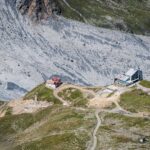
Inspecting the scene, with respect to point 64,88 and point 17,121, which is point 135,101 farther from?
point 17,121

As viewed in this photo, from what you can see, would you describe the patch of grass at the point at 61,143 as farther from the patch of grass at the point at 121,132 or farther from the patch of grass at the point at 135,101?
the patch of grass at the point at 135,101

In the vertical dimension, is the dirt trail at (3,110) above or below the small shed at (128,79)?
below

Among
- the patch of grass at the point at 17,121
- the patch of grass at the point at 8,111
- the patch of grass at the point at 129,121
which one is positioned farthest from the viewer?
the patch of grass at the point at 8,111

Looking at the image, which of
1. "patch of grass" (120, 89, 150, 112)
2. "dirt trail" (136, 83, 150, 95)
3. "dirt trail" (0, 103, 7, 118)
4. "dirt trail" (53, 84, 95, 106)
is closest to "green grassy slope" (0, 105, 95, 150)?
"dirt trail" (53, 84, 95, 106)

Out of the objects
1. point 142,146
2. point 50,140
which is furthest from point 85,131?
point 142,146

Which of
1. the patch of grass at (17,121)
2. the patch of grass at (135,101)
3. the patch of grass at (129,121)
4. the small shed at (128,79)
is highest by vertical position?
the small shed at (128,79)

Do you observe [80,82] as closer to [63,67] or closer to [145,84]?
[63,67]

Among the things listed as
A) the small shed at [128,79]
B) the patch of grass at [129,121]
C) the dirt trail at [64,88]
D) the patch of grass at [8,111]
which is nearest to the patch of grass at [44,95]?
the dirt trail at [64,88]

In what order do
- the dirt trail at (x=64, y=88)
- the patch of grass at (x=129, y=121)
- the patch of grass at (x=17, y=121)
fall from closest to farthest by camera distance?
the patch of grass at (x=129, y=121), the patch of grass at (x=17, y=121), the dirt trail at (x=64, y=88)
